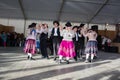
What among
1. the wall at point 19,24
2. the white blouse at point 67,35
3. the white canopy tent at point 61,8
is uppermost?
the white canopy tent at point 61,8

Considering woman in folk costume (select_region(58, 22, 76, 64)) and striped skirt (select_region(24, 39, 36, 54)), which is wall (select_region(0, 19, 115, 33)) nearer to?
striped skirt (select_region(24, 39, 36, 54))

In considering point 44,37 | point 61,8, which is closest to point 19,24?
point 61,8

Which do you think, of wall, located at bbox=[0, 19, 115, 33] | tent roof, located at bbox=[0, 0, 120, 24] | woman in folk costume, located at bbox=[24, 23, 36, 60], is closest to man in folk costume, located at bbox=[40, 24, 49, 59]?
woman in folk costume, located at bbox=[24, 23, 36, 60]

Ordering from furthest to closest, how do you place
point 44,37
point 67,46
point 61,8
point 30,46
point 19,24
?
point 19,24 < point 61,8 < point 44,37 < point 30,46 < point 67,46

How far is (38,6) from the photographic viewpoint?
18.4 meters

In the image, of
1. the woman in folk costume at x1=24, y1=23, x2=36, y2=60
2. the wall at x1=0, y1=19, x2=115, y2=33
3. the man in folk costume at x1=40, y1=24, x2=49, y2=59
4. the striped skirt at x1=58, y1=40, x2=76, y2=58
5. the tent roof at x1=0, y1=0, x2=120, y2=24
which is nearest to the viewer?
the striped skirt at x1=58, y1=40, x2=76, y2=58

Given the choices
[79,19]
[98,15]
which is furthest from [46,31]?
[79,19]

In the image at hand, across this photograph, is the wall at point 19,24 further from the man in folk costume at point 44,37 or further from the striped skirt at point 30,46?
the striped skirt at point 30,46

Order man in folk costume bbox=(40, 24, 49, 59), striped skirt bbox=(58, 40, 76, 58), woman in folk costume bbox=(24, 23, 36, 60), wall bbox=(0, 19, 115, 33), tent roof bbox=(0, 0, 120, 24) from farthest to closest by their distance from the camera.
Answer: wall bbox=(0, 19, 115, 33), tent roof bbox=(0, 0, 120, 24), man in folk costume bbox=(40, 24, 49, 59), woman in folk costume bbox=(24, 23, 36, 60), striped skirt bbox=(58, 40, 76, 58)

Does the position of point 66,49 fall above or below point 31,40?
below

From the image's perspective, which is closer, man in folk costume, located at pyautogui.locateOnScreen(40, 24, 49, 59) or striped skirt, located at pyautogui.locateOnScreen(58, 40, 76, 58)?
striped skirt, located at pyautogui.locateOnScreen(58, 40, 76, 58)

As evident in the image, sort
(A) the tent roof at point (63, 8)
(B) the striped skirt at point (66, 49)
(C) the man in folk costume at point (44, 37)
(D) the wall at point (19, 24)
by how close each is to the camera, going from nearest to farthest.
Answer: (B) the striped skirt at point (66, 49), (C) the man in folk costume at point (44, 37), (A) the tent roof at point (63, 8), (D) the wall at point (19, 24)

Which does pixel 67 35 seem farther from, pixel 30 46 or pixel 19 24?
pixel 19 24

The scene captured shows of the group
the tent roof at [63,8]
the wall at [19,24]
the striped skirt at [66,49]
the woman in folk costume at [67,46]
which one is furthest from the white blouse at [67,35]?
the wall at [19,24]
